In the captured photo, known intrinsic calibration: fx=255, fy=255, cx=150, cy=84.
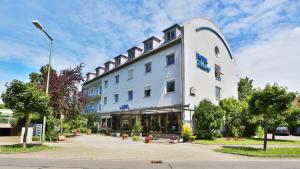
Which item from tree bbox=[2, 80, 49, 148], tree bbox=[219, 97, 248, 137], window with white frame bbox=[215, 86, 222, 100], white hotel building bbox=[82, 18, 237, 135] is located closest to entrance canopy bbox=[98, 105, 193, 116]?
white hotel building bbox=[82, 18, 237, 135]

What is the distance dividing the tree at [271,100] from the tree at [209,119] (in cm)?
735

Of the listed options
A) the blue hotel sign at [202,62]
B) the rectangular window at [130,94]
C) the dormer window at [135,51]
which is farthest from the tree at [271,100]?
the dormer window at [135,51]

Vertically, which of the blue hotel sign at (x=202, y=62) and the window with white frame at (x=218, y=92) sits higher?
the blue hotel sign at (x=202, y=62)

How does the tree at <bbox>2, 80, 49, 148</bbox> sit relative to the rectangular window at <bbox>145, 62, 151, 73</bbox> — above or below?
below

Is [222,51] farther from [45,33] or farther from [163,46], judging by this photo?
[45,33]

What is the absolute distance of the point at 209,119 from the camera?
78.1ft

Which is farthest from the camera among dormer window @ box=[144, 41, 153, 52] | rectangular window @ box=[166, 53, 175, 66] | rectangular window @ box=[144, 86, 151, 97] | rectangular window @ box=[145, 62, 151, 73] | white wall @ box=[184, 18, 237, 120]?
dormer window @ box=[144, 41, 153, 52]

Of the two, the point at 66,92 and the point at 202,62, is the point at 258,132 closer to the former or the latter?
the point at 202,62

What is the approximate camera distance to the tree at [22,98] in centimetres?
1558

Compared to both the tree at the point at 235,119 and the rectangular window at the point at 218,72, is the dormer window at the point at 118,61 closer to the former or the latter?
the rectangular window at the point at 218,72

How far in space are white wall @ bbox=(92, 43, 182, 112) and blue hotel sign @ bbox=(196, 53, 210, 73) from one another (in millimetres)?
2814

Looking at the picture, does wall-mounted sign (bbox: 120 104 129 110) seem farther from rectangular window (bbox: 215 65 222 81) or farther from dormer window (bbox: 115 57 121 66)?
rectangular window (bbox: 215 65 222 81)

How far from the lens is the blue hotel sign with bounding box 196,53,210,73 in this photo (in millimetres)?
28247

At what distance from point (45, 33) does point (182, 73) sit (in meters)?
13.4
